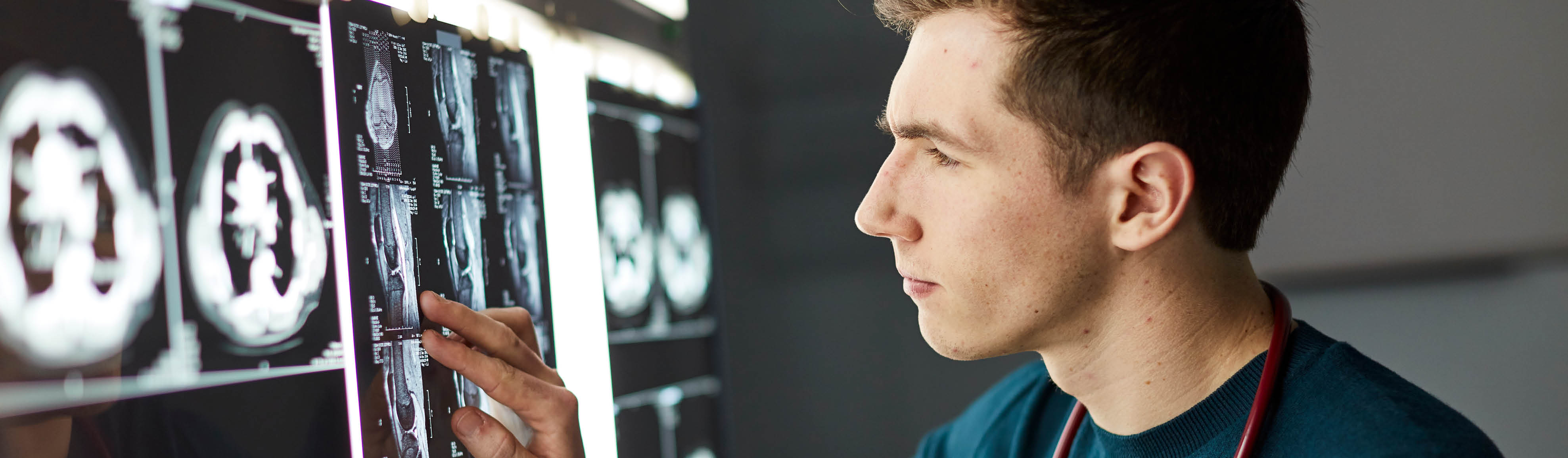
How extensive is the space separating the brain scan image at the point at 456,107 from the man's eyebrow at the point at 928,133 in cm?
50

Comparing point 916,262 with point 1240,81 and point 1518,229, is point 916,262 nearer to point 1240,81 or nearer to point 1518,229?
point 1240,81

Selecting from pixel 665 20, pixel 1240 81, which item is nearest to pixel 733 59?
pixel 665 20

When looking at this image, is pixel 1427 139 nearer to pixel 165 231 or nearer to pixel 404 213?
pixel 404 213

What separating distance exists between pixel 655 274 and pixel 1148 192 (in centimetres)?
94

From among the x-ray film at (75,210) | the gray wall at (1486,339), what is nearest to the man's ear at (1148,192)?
the x-ray film at (75,210)

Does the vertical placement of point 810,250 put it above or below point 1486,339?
above

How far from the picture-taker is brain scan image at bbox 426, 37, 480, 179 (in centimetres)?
109

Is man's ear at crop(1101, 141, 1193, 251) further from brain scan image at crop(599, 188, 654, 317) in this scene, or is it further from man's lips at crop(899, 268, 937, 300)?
brain scan image at crop(599, 188, 654, 317)

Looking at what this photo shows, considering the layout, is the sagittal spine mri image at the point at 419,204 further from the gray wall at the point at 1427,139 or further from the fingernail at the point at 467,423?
the gray wall at the point at 1427,139

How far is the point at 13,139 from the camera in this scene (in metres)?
0.71

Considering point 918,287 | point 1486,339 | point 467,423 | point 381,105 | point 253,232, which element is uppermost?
point 381,105

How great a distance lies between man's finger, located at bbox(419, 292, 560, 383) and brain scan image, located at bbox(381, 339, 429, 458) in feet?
0.09

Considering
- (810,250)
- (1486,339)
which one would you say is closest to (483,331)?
(810,250)

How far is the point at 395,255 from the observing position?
3.27 ft
